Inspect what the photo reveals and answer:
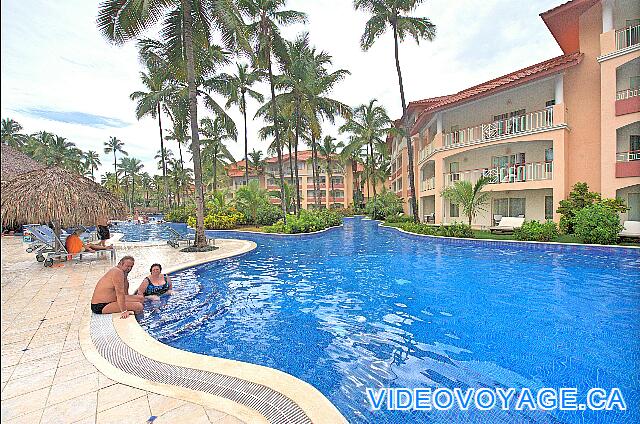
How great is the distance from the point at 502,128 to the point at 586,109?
4.00 meters

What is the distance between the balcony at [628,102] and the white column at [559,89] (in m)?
2.33

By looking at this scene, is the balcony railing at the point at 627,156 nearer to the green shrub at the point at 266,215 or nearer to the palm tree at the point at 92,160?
the green shrub at the point at 266,215

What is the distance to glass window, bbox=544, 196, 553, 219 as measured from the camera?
19555 mm

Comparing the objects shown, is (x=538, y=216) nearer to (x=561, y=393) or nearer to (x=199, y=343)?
(x=561, y=393)

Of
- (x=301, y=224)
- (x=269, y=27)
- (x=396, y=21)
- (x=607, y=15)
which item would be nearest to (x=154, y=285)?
(x=301, y=224)

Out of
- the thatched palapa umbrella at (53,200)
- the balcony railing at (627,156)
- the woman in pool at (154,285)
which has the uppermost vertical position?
the balcony railing at (627,156)

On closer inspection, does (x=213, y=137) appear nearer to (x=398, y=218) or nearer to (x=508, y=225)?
(x=398, y=218)

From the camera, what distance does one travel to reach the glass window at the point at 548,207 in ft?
64.2

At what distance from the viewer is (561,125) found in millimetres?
17719

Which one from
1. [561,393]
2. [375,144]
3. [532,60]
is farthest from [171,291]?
[375,144]

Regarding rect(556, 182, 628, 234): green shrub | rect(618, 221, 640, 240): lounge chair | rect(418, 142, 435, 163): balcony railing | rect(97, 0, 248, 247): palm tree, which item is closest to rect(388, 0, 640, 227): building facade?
rect(418, 142, 435, 163): balcony railing

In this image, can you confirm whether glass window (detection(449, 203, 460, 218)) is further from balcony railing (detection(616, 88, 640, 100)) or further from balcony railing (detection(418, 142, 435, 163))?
balcony railing (detection(616, 88, 640, 100))

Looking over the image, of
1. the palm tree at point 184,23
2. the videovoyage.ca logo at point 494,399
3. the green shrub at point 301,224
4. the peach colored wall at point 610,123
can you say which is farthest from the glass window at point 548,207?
the palm tree at point 184,23

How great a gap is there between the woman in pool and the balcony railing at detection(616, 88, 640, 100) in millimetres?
21435
